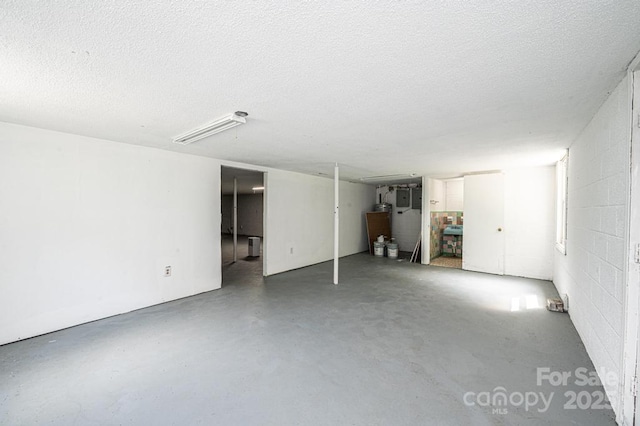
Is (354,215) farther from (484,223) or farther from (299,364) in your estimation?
(299,364)

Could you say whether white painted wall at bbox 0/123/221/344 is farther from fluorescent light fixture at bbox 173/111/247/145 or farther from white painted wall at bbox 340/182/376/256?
white painted wall at bbox 340/182/376/256

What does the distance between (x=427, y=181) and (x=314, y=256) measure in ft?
11.2

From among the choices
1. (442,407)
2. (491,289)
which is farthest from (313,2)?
(491,289)

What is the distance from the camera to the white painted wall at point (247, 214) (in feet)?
40.1

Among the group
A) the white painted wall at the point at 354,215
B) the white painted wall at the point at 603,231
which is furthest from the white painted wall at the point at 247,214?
the white painted wall at the point at 603,231

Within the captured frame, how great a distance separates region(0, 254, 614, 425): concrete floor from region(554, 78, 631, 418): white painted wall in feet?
1.03

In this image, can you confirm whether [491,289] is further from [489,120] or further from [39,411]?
[39,411]

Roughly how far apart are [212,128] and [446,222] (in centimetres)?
714

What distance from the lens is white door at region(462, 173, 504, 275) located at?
545 cm

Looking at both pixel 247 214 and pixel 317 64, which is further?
pixel 247 214

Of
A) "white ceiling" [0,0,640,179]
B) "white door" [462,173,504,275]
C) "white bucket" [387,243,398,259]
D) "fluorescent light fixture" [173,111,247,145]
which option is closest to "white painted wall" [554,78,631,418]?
"white ceiling" [0,0,640,179]

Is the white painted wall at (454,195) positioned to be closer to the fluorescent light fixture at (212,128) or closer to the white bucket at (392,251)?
the white bucket at (392,251)

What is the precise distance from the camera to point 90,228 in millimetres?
3139

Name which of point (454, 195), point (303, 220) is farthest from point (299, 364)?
point (454, 195)
